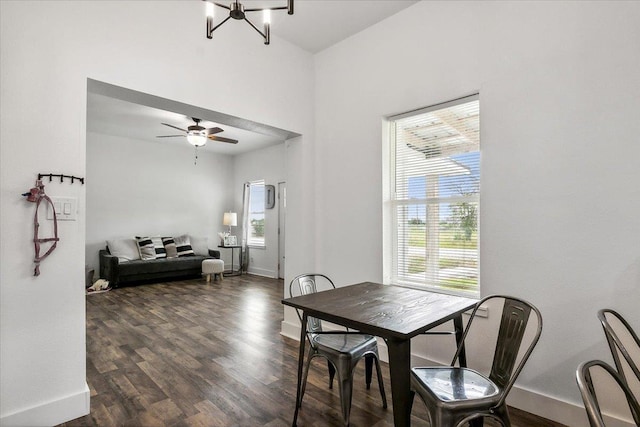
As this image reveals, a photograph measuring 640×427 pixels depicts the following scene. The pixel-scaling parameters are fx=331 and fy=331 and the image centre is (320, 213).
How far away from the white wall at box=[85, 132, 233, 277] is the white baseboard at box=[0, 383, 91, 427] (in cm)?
514

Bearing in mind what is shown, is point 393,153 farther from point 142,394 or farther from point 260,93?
point 142,394

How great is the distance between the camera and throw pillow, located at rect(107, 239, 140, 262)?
6.39 meters

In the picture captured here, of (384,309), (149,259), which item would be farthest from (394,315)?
(149,259)

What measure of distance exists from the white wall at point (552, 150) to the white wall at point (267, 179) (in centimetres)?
475

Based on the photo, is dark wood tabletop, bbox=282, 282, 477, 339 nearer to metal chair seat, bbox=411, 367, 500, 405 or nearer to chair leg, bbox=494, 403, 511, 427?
metal chair seat, bbox=411, 367, 500, 405

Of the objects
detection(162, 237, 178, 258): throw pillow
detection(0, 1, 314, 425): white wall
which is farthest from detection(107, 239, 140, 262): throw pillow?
detection(0, 1, 314, 425): white wall

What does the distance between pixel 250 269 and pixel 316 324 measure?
583 cm

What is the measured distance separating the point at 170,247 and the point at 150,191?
1.33 metres

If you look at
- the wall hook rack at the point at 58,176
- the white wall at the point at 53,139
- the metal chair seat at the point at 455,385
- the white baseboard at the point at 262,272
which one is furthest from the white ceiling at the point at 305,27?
the white baseboard at the point at 262,272

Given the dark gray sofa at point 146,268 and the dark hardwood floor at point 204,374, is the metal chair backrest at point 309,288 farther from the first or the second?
the dark gray sofa at point 146,268

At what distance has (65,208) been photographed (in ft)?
7.02

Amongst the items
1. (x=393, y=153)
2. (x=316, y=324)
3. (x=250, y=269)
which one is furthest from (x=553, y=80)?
(x=250, y=269)

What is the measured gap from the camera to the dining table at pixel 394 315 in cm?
152

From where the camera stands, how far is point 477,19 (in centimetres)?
253
